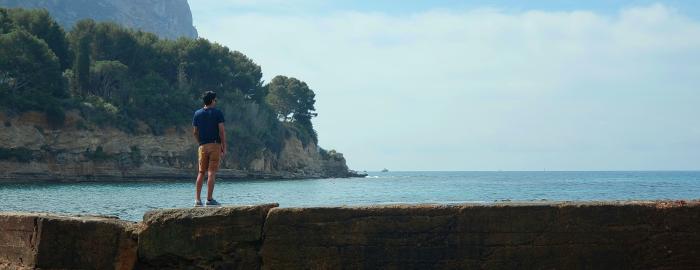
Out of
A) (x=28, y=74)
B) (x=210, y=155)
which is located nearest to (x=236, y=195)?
(x=28, y=74)

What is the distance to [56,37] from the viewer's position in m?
66.7

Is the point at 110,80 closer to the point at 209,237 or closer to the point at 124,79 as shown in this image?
the point at 124,79

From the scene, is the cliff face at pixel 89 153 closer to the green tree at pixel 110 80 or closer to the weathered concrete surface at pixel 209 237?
the green tree at pixel 110 80

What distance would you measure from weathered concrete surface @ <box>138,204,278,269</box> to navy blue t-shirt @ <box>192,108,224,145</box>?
268cm

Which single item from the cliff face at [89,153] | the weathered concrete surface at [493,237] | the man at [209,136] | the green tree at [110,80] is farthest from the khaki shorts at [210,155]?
the green tree at [110,80]

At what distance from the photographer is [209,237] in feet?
19.6

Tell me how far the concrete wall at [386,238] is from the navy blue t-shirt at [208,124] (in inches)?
102

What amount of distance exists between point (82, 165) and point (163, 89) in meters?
13.1

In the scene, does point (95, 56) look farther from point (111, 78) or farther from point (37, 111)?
point (37, 111)

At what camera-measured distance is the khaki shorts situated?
8719mm

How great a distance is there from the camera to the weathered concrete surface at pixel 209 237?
5.96 metres

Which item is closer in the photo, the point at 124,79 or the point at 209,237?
the point at 209,237

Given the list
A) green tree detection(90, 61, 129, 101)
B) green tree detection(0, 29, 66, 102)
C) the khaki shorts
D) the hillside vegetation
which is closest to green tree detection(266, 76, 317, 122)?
the hillside vegetation

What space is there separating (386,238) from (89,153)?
6135 centimetres
